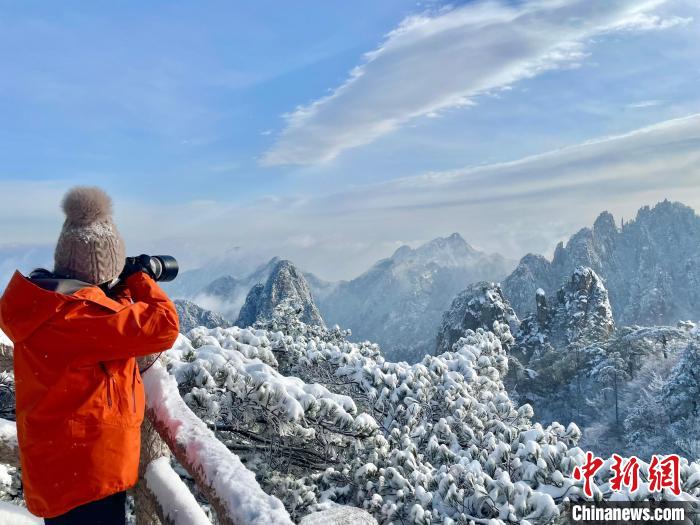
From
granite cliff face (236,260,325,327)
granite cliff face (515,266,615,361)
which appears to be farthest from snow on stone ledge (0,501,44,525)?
granite cliff face (236,260,325,327)

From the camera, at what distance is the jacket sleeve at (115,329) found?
2014 millimetres

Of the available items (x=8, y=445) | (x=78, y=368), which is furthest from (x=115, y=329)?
(x=8, y=445)

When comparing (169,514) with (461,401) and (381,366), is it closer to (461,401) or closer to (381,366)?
(381,366)

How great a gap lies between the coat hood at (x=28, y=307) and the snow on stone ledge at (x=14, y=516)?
1.34 meters

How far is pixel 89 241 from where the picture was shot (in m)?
2.21

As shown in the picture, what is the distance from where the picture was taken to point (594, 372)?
38969 mm

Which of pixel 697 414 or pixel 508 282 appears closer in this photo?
pixel 697 414

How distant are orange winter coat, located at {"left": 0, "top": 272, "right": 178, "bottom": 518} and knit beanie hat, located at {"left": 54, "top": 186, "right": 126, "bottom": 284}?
0.45 feet

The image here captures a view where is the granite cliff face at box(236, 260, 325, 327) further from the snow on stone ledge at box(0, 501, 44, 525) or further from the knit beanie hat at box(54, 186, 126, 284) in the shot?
the knit beanie hat at box(54, 186, 126, 284)

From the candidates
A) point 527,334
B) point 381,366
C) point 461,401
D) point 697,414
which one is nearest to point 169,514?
point 381,366

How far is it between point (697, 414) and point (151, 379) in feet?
93.9

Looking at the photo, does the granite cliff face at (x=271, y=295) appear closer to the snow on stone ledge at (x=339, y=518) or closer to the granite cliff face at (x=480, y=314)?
the granite cliff face at (x=480, y=314)

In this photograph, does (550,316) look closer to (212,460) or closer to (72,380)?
(212,460)

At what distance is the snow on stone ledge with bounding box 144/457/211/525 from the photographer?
2085mm
